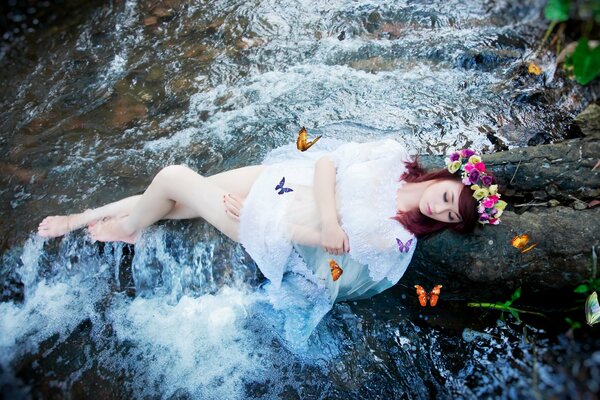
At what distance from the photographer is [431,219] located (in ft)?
10.2

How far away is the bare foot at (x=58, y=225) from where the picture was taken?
12.0 feet

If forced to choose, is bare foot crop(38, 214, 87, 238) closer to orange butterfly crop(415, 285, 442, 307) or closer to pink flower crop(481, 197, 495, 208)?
orange butterfly crop(415, 285, 442, 307)

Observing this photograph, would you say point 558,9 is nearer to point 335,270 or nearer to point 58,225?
point 335,270

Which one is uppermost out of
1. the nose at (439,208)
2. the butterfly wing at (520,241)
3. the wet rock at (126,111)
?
the wet rock at (126,111)

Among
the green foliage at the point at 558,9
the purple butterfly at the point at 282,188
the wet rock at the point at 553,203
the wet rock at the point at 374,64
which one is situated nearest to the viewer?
the green foliage at the point at 558,9

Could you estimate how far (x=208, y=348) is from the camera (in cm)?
339

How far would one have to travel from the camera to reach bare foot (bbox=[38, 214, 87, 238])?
12.0 ft

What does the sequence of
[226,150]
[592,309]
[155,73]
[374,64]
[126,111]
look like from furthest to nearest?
[374,64] < [155,73] < [126,111] < [226,150] < [592,309]

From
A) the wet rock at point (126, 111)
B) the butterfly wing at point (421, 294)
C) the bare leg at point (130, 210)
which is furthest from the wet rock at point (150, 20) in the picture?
the butterfly wing at point (421, 294)

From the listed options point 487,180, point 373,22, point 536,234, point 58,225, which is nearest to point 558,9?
point 487,180

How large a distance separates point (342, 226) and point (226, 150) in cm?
169

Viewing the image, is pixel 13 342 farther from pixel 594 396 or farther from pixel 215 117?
Answer: pixel 594 396

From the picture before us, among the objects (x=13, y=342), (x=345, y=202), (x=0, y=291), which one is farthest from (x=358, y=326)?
(x=0, y=291)

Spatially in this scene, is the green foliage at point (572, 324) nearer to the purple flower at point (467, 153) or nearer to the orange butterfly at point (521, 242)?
the orange butterfly at point (521, 242)
